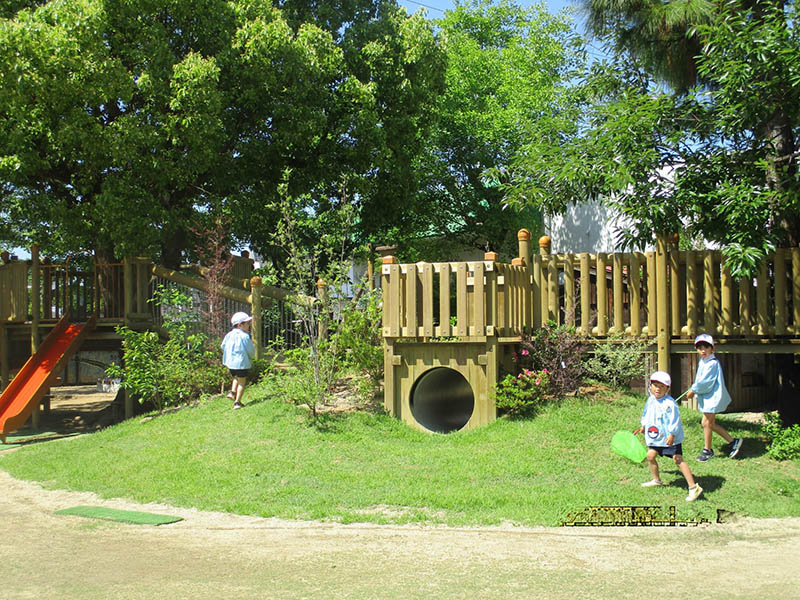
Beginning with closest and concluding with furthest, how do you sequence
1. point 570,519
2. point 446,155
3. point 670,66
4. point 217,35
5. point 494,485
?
point 570,519 < point 494,485 < point 670,66 < point 217,35 < point 446,155

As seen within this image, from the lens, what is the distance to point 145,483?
9297 mm

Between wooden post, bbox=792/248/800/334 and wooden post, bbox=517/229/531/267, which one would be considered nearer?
wooden post, bbox=792/248/800/334

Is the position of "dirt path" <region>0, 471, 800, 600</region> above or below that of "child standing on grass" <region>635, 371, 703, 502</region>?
below

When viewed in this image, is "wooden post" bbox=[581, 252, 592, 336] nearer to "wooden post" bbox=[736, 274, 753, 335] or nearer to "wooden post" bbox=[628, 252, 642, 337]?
"wooden post" bbox=[628, 252, 642, 337]

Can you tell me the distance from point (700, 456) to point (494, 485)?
2537 millimetres

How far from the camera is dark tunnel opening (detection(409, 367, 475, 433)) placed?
37.3 ft

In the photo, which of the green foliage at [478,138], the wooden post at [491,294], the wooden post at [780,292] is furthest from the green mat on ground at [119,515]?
the green foliage at [478,138]

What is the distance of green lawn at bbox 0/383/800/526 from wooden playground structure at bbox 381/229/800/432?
2.59 feet

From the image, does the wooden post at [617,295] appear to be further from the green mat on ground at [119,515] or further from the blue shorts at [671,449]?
the green mat on ground at [119,515]

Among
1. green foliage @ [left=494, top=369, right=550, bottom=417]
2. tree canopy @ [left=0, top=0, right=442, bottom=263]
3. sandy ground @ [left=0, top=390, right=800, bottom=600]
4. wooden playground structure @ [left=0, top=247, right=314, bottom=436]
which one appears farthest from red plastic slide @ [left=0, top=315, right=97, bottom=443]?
green foliage @ [left=494, top=369, right=550, bottom=417]

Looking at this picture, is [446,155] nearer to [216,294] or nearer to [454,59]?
[454,59]

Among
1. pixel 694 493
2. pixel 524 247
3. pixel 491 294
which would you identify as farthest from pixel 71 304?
pixel 694 493

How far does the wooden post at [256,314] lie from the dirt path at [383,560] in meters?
5.84

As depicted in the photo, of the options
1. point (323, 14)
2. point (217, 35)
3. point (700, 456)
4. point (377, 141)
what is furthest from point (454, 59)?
point (700, 456)
